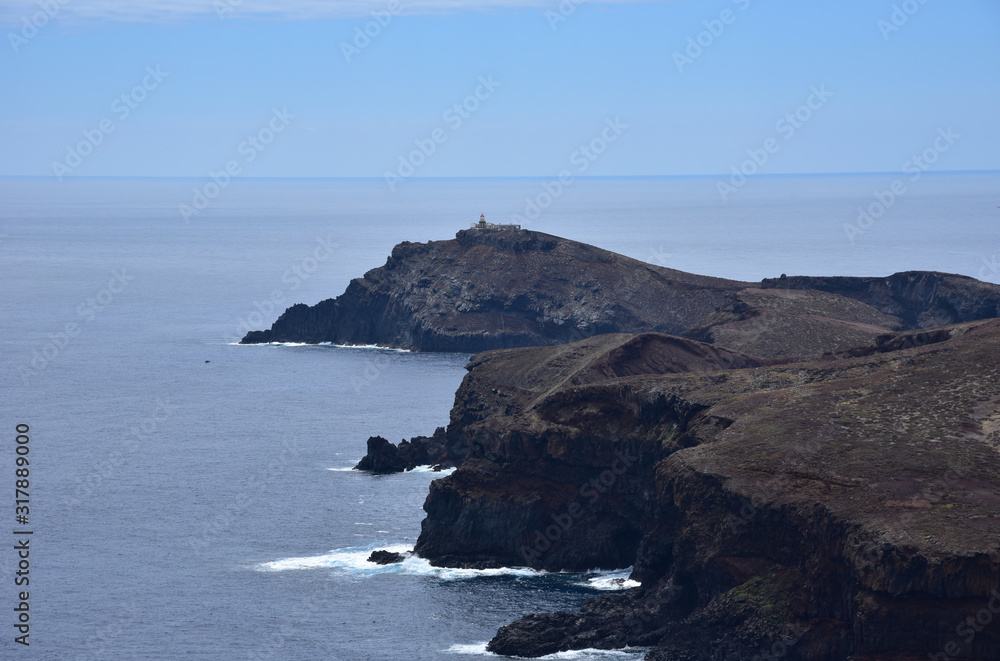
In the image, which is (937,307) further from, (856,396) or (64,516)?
(64,516)

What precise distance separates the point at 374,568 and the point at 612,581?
16706 millimetres

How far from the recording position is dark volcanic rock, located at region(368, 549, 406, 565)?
96.1 metres

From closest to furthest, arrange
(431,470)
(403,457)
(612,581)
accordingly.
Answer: (612,581), (431,470), (403,457)

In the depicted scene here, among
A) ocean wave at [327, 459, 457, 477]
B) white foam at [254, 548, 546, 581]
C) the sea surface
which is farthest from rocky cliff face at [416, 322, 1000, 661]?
ocean wave at [327, 459, 457, 477]

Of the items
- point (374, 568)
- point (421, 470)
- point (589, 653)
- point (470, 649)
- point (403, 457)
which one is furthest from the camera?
point (403, 457)

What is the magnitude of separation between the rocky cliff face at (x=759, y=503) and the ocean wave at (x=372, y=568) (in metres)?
A: 1.47

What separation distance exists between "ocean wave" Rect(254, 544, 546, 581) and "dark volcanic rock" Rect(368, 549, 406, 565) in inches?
13.4

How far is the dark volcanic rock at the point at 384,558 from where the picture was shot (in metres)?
96.1

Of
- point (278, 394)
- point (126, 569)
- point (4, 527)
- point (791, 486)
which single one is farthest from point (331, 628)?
point (278, 394)

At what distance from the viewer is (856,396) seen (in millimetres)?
89062

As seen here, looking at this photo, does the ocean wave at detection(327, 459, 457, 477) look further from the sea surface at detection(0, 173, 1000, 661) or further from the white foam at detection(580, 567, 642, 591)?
the white foam at detection(580, 567, 642, 591)

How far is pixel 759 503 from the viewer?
77.6m

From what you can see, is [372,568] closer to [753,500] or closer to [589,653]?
[589,653]

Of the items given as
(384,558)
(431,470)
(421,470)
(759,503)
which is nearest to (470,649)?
(384,558)
